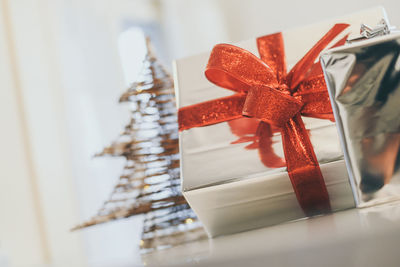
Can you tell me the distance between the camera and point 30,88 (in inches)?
62.0

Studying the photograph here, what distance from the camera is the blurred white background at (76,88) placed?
1.46 m

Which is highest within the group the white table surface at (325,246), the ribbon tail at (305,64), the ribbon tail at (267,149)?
the ribbon tail at (305,64)

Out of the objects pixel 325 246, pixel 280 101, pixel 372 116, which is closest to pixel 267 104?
pixel 280 101

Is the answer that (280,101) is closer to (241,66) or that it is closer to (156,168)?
(241,66)

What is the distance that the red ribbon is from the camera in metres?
0.52

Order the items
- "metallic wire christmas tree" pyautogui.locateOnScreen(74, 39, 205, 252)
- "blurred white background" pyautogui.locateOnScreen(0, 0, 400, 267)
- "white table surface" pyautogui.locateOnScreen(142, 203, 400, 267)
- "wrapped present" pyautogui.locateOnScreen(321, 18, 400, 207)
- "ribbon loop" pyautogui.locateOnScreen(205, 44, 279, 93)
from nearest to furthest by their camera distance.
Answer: "white table surface" pyautogui.locateOnScreen(142, 203, 400, 267) → "wrapped present" pyautogui.locateOnScreen(321, 18, 400, 207) → "ribbon loop" pyautogui.locateOnScreen(205, 44, 279, 93) → "metallic wire christmas tree" pyautogui.locateOnScreen(74, 39, 205, 252) → "blurred white background" pyautogui.locateOnScreen(0, 0, 400, 267)

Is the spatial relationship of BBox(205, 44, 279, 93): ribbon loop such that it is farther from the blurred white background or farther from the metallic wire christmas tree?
the blurred white background

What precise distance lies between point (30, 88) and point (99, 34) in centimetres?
56

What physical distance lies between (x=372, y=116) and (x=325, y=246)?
0.16 meters

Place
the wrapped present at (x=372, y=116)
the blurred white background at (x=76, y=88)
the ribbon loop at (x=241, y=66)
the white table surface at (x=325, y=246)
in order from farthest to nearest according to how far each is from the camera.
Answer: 1. the blurred white background at (x=76, y=88)
2. the ribbon loop at (x=241, y=66)
3. the wrapped present at (x=372, y=116)
4. the white table surface at (x=325, y=246)

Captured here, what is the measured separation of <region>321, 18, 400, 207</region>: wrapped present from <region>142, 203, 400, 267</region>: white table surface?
2 cm

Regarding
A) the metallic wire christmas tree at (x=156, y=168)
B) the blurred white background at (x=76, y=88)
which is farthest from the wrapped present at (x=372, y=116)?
the blurred white background at (x=76, y=88)

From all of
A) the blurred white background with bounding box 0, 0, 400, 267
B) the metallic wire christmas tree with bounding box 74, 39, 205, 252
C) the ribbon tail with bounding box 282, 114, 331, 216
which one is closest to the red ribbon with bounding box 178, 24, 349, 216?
the ribbon tail with bounding box 282, 114, 331, 216

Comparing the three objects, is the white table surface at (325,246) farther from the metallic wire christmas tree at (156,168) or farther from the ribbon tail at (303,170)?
the metallic wire christmas tree at (156,168)
